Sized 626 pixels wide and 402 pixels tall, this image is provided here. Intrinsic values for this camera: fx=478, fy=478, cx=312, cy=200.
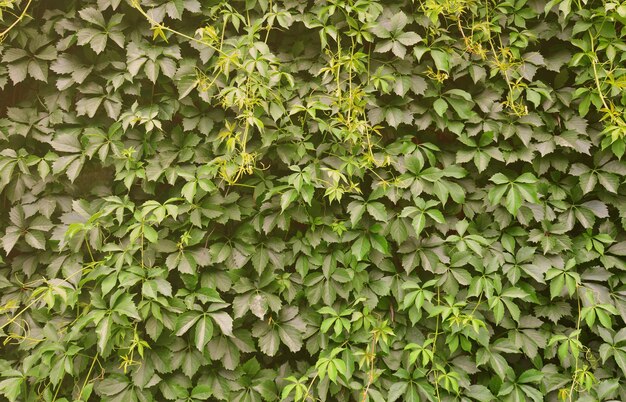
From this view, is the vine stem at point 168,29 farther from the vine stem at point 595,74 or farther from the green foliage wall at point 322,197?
the vine stem at point 595,74

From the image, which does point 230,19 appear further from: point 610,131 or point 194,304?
point 610,131

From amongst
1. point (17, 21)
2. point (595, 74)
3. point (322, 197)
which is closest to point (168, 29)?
point (17, 21)

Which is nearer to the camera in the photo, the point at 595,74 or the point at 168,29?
the point at 168,29

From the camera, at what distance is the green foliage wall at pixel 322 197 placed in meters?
2.05

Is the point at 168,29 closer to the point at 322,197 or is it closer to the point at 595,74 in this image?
the point at 322,197

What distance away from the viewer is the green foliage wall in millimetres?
2053

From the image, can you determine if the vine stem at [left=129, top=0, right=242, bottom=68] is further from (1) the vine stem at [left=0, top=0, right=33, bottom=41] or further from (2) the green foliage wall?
(1) the vine stem at [left=0, top=0, right=33, bottom=41]

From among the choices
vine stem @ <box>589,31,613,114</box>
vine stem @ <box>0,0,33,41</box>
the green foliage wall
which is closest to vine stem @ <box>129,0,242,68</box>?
the green foliage wall

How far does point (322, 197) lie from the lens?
2.18 meters

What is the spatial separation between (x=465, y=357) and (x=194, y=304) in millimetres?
1223

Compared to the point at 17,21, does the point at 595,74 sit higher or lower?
higher

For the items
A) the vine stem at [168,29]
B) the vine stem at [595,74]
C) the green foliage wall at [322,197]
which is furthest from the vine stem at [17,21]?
the vine stem at [595,74]

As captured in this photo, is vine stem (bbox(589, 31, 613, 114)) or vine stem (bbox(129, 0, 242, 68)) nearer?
vine stem (bbox(129, 0, 242, 68))

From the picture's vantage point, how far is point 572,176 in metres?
2.22
